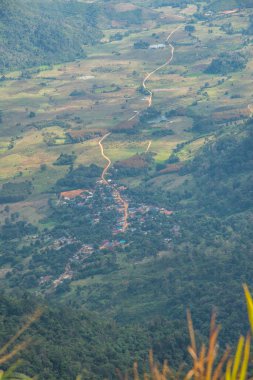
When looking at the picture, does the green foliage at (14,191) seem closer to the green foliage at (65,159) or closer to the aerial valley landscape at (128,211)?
the aerial valley landscape at (128,211)

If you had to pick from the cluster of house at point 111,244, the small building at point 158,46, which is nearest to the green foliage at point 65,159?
the cluster of house at point 111,244

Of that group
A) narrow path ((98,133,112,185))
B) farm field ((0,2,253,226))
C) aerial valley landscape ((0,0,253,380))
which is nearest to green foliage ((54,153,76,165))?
aerial valley landscape ((0,0,253,380))

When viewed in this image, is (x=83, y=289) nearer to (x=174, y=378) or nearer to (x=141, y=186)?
(x=141, y=186)

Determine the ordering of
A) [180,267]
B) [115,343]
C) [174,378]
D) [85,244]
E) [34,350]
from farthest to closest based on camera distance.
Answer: [85,244]
[180,267]
[115,343]
[34,350]
[174,378]

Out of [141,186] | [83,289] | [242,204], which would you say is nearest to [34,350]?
[83,289]

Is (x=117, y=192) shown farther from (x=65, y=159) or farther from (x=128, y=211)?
(x=65, y=159)

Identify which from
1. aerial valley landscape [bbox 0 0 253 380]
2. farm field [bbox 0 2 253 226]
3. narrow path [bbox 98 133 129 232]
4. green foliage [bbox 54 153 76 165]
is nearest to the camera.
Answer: aerial valley landscape [bbox 0 0 253 380]

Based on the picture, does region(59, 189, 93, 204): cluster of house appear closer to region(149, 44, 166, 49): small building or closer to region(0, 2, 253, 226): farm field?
region(0, 2, 253, 226): farm field

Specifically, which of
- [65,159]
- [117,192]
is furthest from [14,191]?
[65,159]
